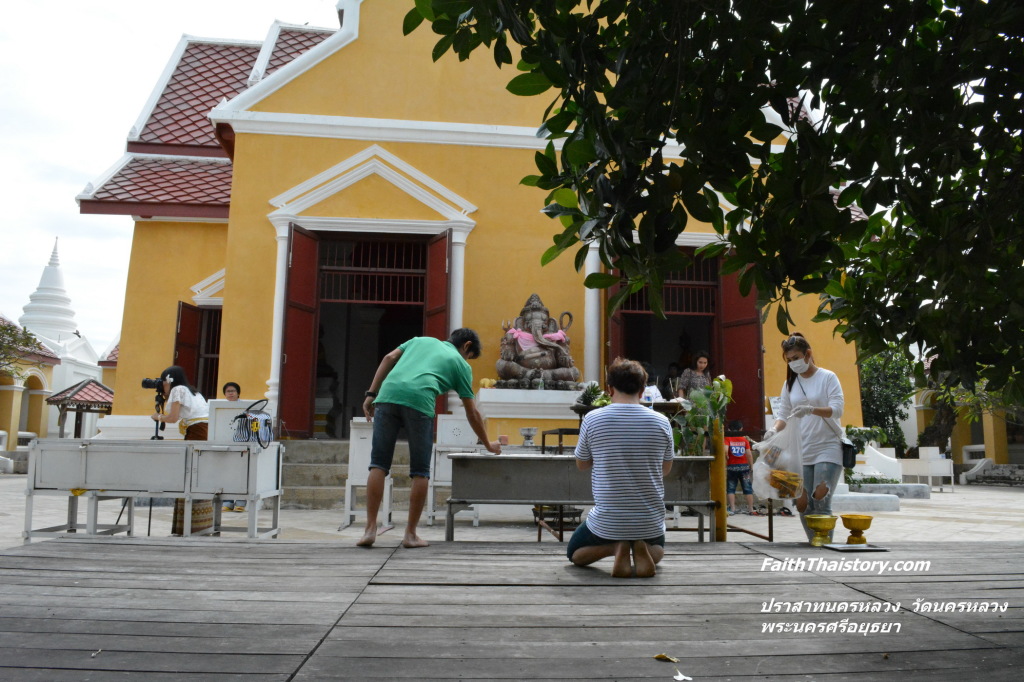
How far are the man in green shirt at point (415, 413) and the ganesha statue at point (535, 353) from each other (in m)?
5.31

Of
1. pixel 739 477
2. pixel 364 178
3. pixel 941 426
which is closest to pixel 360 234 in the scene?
pixel 364 178

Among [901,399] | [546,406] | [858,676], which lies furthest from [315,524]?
[901,399]

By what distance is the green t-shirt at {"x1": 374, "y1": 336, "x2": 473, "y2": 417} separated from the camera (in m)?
4.86

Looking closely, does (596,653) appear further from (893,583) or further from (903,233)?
(903,233)

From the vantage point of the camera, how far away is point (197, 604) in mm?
3420

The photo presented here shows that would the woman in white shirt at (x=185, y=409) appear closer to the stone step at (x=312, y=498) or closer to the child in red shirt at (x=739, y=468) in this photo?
the stone step at (x=312, y=498)

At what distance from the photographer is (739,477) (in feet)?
31.9

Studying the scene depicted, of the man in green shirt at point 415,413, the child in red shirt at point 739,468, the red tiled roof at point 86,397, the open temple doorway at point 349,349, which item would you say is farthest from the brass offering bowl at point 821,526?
the red tiled roof at point 86,397

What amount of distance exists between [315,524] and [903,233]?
618 centimetres

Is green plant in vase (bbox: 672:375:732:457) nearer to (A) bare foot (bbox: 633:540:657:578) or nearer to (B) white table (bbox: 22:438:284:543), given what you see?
(A) bare foot (bbox: 633:540:657:578)

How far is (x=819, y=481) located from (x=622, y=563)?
1819 mm

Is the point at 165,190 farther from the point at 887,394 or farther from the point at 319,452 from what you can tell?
the point at 887,394

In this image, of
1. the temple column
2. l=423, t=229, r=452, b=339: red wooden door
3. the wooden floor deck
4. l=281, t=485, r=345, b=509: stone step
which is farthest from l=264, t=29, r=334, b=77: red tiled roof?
the wooden floor deck

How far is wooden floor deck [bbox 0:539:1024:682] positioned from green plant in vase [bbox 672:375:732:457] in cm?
164
